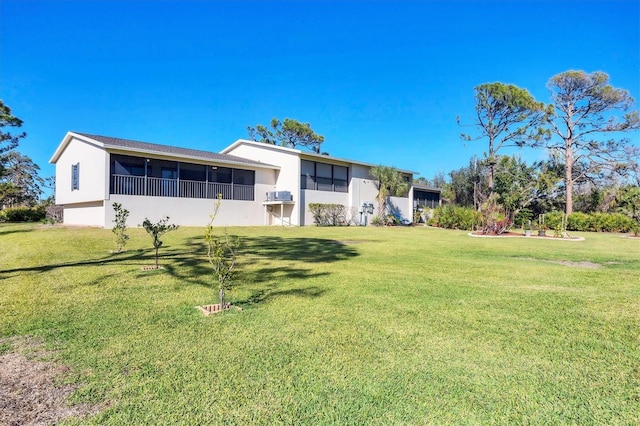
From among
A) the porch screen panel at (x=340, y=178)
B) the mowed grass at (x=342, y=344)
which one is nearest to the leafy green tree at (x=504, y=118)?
the porch screen panel at (x=340, y=178)

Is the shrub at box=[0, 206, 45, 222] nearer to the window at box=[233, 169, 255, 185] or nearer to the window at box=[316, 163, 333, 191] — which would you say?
the window at box=[233, 169, 255, 185]

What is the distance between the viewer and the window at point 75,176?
64.1 ft

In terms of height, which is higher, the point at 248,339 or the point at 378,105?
the point at 378,105

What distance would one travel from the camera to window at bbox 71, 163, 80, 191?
1955 cm

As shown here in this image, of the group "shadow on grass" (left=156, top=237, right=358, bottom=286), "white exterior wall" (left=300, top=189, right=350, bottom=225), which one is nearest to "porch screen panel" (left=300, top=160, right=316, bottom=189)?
"white exterior wall" (left=300, top=189, right=350, bottom=225)

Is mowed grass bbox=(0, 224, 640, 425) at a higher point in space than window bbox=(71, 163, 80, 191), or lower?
lower

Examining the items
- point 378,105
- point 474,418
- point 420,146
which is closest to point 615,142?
point 420,146

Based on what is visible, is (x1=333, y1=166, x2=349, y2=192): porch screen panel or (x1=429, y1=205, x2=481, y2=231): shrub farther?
(x1=333, y1=166, x2=349, y2=192): porch screen panel

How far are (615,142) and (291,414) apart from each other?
3552cm

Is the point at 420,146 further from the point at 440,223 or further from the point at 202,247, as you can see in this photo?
the point at 202,247

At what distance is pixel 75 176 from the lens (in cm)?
1992

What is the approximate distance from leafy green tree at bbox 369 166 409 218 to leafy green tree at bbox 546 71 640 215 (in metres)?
13.5

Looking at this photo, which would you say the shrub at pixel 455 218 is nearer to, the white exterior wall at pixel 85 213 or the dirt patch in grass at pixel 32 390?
the white exterior wall at pixel 85 213

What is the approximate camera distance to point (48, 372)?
2471 mm
